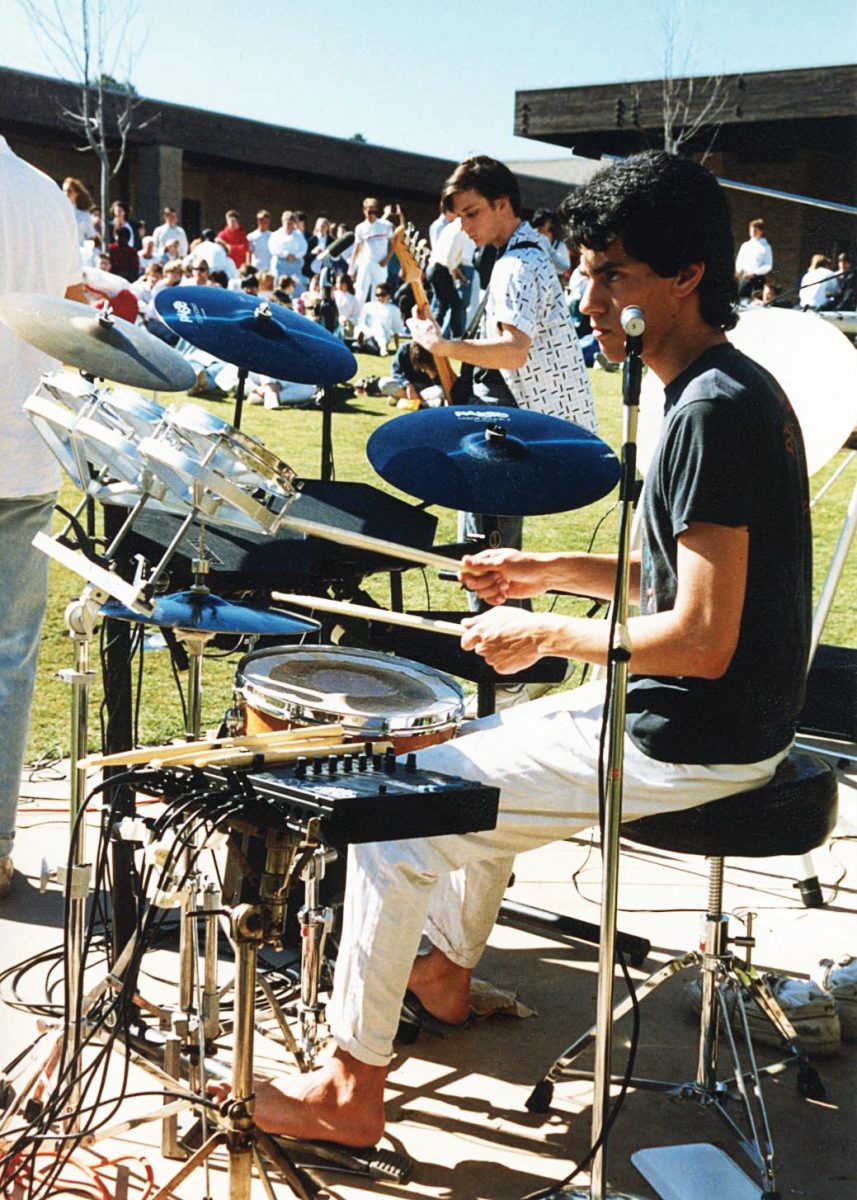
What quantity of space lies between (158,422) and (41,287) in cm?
134

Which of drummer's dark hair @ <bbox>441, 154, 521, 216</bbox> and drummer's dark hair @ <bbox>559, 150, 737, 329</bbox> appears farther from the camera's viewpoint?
drummer's dark hair @ <bbox>441, 154, 521, 216</bbox>

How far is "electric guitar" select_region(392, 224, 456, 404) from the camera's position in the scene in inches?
204

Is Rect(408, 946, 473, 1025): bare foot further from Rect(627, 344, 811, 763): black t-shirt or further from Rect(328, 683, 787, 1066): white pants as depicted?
Rect(627, 344, 811, 763): black t-shirt

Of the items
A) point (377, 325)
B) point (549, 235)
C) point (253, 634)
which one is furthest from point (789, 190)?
point (253, 634)

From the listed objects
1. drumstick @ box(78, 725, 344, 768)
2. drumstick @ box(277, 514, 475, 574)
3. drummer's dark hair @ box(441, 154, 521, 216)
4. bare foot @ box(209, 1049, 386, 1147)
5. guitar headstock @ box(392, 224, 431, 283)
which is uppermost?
drummer's dark hair @ box(441, 154, 521, 216)

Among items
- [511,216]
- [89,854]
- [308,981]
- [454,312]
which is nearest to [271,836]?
[308,981]

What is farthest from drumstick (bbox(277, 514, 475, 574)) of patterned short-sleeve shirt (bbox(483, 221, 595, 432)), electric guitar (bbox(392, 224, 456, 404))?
electric guitar (bbox(392, 224, 456, 404))

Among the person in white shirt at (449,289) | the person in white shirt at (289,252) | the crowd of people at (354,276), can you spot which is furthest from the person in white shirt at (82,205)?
the person in white shirt at (449,289)

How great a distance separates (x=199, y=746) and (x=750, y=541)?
3.09 feet

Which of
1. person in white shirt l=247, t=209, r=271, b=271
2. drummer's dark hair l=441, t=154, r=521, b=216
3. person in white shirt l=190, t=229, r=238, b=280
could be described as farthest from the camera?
person in white shirt l=247, t=209, r=271, b=271

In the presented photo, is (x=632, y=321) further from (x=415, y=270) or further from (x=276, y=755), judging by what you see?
(x=415, y=270)

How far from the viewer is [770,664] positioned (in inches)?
92.1

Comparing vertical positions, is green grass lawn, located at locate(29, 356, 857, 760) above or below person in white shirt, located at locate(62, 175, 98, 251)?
below

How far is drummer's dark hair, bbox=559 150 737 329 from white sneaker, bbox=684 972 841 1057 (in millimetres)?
1442
